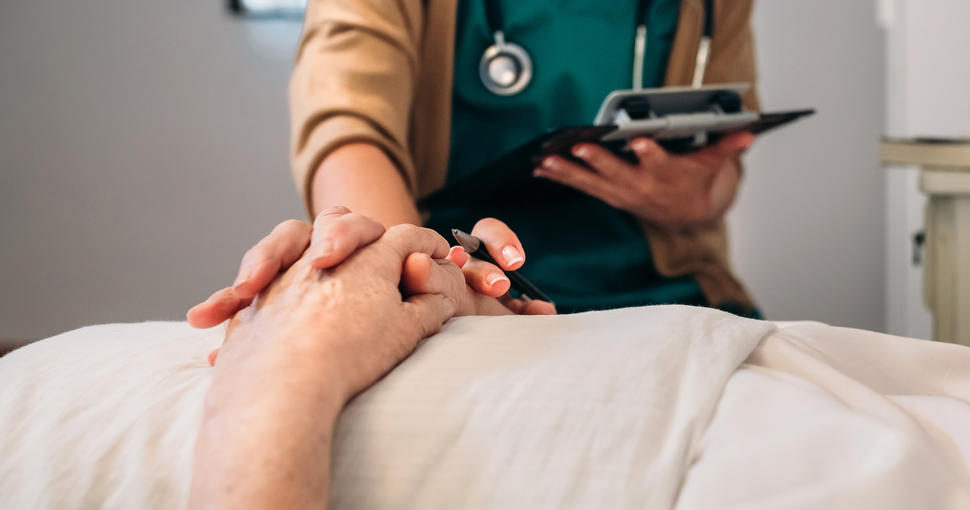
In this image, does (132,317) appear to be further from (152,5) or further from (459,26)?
(459,26)

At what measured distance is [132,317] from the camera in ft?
7.02

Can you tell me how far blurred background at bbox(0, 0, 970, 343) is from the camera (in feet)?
6.84

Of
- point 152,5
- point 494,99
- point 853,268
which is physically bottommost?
point 853,268

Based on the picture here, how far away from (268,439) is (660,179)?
0.70 m

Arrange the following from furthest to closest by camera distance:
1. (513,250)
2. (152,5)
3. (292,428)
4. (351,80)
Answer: (152,5)
(351,80)
(513,250)
(292,428)

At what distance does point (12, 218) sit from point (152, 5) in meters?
0.72

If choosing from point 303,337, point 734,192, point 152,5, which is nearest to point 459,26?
point 734,192

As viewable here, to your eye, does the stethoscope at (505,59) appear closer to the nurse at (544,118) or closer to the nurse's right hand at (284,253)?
the nurse at (544,118)

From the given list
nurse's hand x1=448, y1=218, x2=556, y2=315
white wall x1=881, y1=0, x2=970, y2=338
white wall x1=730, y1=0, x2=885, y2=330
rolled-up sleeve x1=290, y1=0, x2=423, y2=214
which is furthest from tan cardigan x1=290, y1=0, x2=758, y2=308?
white wall x1=730, y1=0, x2=885, y2=330

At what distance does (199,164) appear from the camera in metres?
2.15

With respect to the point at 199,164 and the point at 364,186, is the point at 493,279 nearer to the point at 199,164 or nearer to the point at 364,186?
the point at 364,186

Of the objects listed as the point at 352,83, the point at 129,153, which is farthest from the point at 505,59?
the point at 129,153

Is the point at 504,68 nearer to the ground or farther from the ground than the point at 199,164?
farther from the ground

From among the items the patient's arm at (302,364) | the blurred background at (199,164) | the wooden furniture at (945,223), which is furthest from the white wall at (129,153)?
the patient's arm at (302,364)
